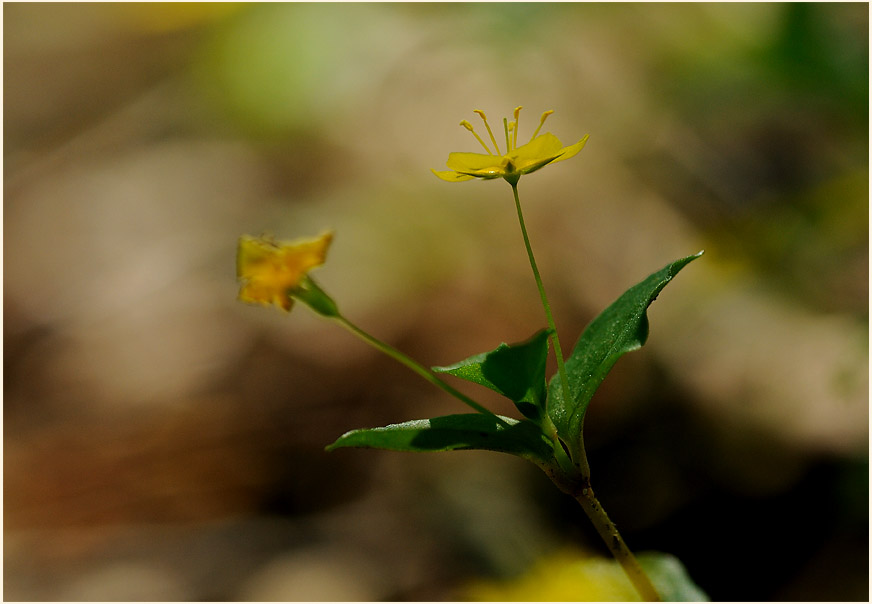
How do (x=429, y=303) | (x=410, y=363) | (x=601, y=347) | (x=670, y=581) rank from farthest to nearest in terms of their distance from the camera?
1. (x=429, y=303)
2. (x=670, y=581)
3. (x=601, y=347)
4. (x=410, y=363)

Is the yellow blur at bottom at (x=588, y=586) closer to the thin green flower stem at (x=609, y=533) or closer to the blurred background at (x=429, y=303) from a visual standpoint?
the thin green flower stem at (x=609, y=533)

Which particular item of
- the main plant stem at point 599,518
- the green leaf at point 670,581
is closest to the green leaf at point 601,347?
the main plant stem at point 599,518

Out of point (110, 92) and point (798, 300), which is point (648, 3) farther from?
point (110, 92)

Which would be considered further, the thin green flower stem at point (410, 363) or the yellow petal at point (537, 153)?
the yellow petal at point (537, 153)

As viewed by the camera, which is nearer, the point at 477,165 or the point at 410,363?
the point at 410,363

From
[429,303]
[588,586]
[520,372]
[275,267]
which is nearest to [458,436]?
[520,372]

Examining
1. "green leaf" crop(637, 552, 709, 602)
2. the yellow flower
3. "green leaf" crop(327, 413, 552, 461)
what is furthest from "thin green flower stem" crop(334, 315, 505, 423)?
"green leaf" crop(637, 552, 709, 602)

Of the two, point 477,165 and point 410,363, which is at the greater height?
point 477,165

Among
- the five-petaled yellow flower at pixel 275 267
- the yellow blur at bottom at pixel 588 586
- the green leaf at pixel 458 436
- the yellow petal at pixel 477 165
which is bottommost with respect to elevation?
the yellow blur at bottom at pixel 588 586

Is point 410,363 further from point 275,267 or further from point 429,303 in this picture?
point 429,303
